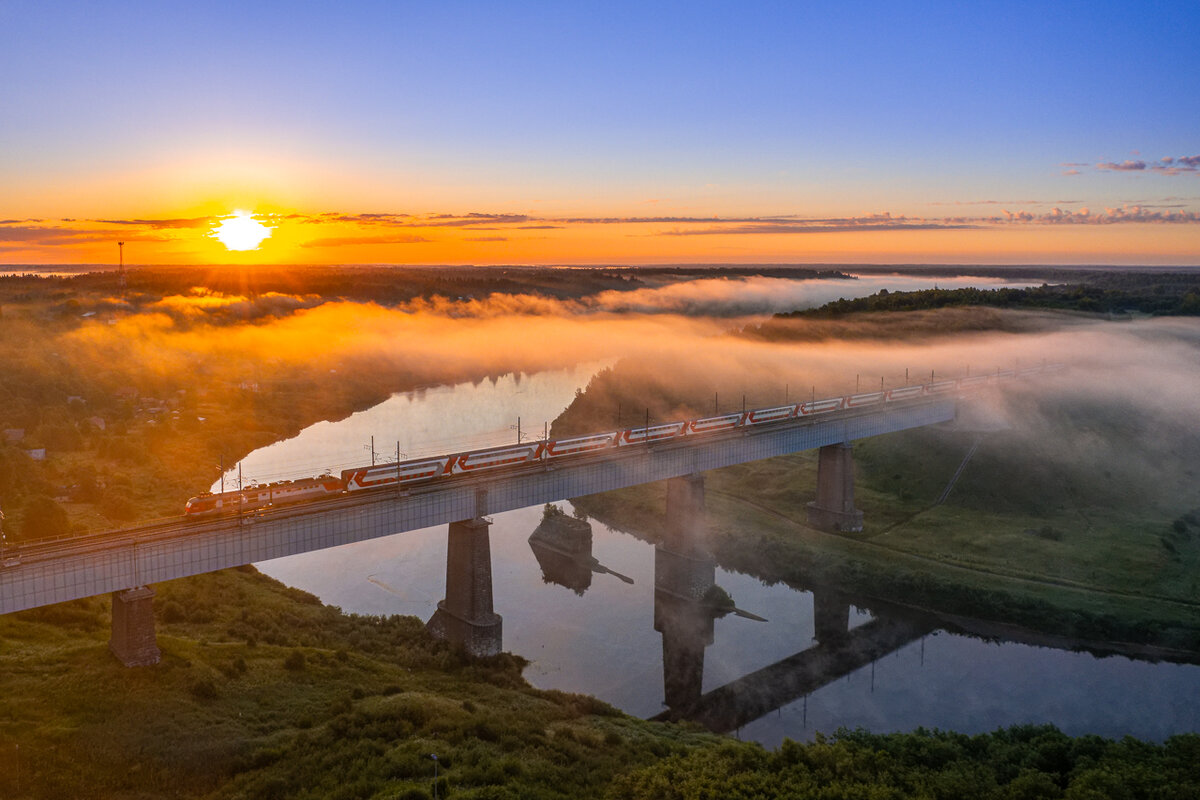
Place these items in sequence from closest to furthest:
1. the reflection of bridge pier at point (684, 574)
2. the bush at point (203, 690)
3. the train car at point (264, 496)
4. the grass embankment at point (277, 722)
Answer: the grass embankment at point (277, 722)
the bush at point (203, 690)
the train car at point (264, 496)
the reflection of bridge pier at point (684, 574)

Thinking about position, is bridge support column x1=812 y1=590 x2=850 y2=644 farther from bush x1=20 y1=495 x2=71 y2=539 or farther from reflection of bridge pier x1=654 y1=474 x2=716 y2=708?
bush x1=20 y1=495 x2=71 y2=539

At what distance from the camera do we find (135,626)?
4300cm

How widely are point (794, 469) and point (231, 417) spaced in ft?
267

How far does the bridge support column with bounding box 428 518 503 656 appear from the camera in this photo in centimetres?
5688

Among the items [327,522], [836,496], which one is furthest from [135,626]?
[836,496]

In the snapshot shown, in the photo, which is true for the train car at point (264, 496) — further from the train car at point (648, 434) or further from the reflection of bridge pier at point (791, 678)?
the reflection of bridge pier at point (791, 678)

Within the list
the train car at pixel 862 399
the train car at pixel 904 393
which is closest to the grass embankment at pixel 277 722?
the train car at pixel 862 399

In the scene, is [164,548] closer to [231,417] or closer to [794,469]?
[794,469]

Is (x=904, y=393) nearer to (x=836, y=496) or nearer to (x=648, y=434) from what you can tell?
(x=836, y=496)

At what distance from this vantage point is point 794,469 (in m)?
103

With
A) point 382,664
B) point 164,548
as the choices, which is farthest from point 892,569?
point 164,548

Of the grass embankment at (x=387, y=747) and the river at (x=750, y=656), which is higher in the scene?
the grass embankment at (x=387, y=747)

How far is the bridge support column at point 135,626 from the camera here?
140 feet

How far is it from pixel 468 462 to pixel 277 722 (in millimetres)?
21528
